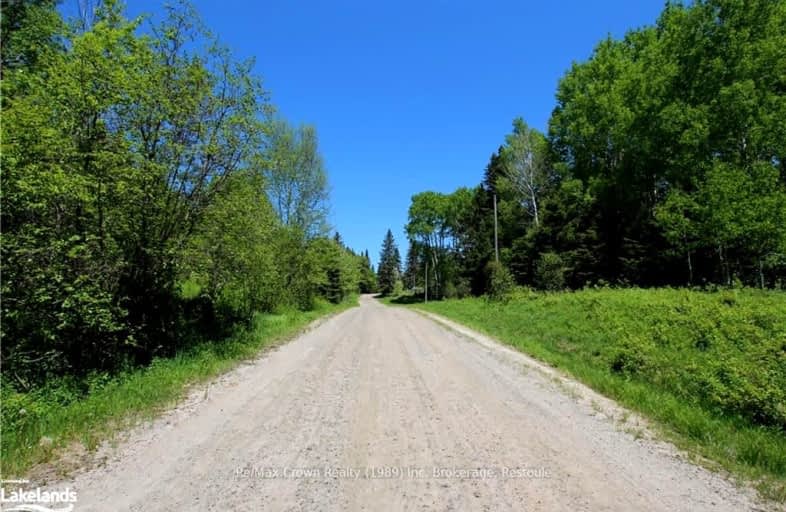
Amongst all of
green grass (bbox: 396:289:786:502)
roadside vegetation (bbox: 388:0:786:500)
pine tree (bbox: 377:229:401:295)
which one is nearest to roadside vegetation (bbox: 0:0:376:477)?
green grass (bbox: 396:289:786:502)

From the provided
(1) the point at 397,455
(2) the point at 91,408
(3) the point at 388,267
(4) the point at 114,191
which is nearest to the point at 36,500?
(2) the point at 91,408

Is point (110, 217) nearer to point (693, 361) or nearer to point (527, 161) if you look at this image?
point (693, 361)

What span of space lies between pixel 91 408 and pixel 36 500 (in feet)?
7.84

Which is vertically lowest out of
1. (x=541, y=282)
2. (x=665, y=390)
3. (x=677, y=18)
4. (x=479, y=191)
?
(x=665, y=390)

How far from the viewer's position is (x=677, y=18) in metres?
21.7

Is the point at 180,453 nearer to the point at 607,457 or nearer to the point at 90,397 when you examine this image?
the point at 90,397

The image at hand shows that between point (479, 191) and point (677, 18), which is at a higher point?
point (677, 18)

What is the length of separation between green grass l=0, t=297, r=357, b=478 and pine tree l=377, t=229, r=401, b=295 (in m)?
78.4

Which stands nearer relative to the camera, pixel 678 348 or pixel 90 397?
pixel 90 397

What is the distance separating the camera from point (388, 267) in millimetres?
88500

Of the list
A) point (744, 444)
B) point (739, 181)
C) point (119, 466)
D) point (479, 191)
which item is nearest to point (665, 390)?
point (744, 444)

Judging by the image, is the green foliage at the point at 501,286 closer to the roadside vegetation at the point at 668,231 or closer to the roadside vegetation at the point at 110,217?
the roadside vegetation at the point at 668,231

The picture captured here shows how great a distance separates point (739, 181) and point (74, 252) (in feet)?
75.5

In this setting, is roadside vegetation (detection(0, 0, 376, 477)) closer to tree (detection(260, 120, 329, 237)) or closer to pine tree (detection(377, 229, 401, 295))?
tree (detection(260, 120, 329, 237))
